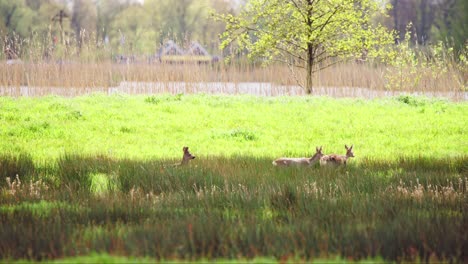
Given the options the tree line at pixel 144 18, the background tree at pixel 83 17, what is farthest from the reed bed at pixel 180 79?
the background tree at pixel 83 17

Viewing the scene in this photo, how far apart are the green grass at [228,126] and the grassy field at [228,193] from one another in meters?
0.07

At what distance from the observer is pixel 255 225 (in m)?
5.25

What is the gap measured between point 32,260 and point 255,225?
190 centimetres

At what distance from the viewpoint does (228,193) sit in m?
6.88

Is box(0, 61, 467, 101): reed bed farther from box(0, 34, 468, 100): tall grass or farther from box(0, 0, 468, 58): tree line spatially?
box(0, 0, 468, 58): tree line

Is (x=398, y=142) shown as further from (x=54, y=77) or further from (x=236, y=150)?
(x=54, y=77)

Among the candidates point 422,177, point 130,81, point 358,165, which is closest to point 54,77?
point 130,81

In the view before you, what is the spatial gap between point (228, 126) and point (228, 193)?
31.1ft

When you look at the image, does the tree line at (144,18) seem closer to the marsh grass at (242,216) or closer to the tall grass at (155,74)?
the tall grass at (155,74)

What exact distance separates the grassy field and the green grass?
2.8 inches

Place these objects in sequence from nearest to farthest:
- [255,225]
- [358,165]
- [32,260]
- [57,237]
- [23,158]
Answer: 1. [32,260]
2. [57,237]
3. [255,225]
4. [23,158]
5. [358,165]

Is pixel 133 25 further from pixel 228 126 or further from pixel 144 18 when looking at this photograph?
pixel 228 126

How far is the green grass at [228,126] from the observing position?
12.2 meters

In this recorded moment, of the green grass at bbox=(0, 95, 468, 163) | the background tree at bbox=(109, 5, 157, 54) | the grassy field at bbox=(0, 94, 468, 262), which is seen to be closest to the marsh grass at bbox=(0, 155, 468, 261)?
the grassy field at bbox=(0, 94, 468, 262)
